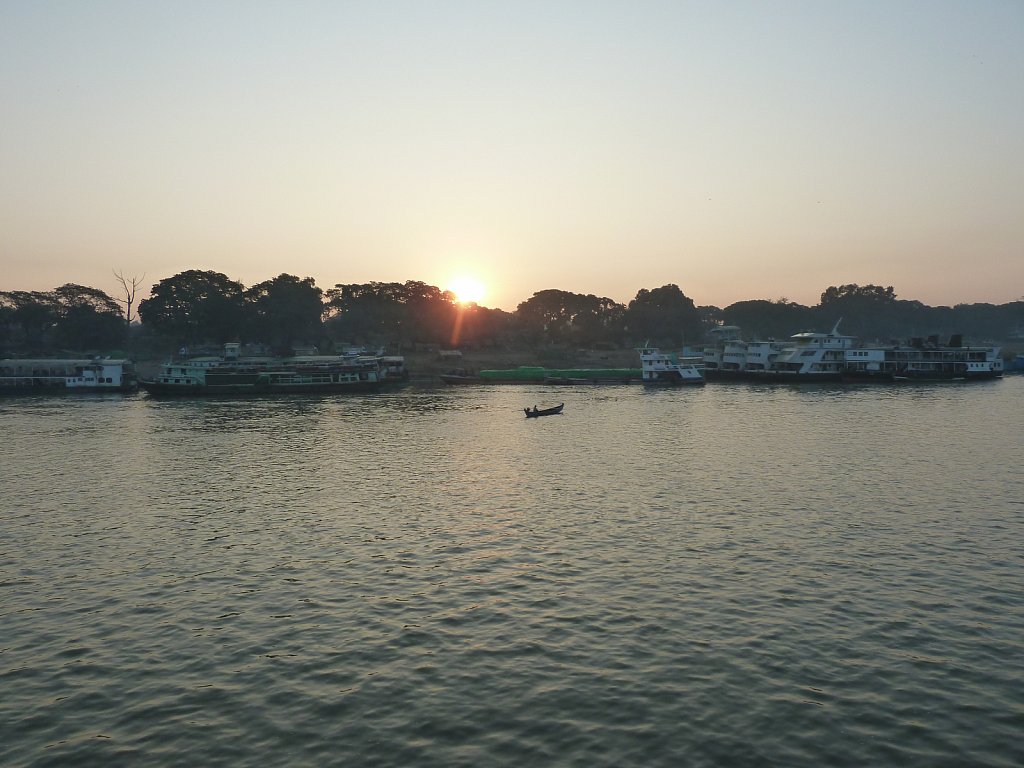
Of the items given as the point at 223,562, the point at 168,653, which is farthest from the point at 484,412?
the point at 168,653

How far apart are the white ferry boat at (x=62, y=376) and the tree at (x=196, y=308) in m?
39.0

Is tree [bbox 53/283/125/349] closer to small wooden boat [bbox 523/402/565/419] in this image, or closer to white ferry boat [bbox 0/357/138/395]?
white ferry boat [bbox 0/357/138/395]

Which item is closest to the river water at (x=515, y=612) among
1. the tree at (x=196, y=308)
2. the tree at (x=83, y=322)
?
the tree at (x=196, y=308)

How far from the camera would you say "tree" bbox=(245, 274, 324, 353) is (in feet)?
588

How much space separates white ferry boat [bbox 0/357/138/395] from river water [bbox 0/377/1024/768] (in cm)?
8208

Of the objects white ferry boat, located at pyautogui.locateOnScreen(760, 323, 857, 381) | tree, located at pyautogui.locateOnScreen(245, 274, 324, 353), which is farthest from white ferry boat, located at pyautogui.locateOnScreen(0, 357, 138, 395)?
white ferry boat, located at pyautogui.locateOnScreen(760, 323, 857, 381)

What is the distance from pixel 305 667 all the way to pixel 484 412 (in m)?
83.3

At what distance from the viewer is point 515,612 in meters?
27.2

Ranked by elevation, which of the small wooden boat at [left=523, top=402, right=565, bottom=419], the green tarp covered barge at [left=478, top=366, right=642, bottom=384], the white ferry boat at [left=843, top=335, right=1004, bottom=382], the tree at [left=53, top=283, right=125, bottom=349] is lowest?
the small wooden boat at [left=523, top=402, right=565, bottom=419]

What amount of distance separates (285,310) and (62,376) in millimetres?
56745

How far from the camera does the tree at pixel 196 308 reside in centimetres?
17325

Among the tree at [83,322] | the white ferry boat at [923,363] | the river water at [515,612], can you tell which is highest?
the tree at [83,322]

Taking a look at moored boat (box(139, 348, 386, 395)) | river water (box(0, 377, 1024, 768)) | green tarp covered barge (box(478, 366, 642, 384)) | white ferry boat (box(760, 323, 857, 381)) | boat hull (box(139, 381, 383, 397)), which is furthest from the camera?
green tarp covered barge (box(478, 366, 642, 384))

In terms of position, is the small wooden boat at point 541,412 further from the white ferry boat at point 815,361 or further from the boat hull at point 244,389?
the white ferry boat at point 815,361
